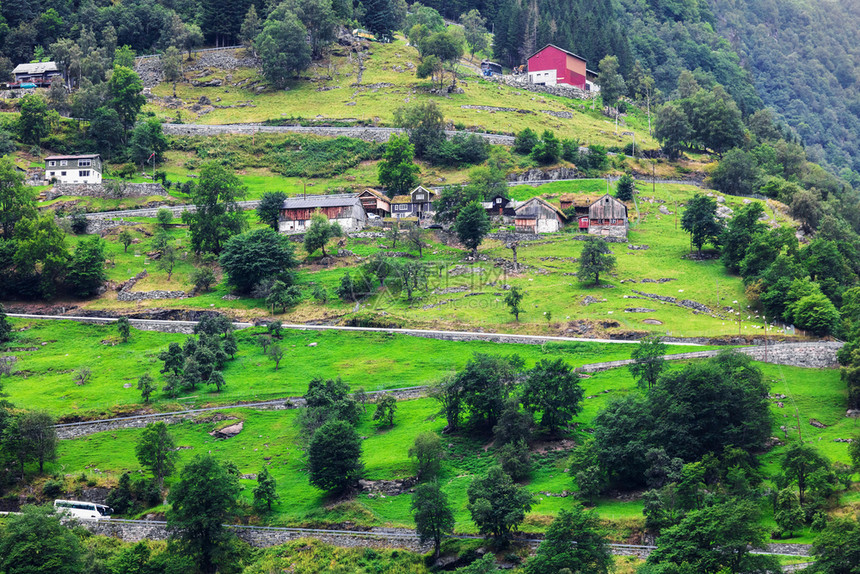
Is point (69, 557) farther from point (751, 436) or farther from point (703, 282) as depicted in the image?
point (703, 282)

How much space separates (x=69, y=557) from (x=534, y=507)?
1303 inches

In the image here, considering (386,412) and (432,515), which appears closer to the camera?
(432,515)

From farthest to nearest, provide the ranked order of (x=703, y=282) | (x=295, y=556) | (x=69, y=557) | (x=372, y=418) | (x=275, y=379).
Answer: (x=703, y=282) < (x=275, y=379) < (x=372, y=418) < (x=295, y=556) < (x=69, y=557)

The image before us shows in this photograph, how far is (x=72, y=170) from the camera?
136m

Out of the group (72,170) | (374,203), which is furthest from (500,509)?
(72,170)

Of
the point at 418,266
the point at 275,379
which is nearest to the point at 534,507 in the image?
the point at 275,379

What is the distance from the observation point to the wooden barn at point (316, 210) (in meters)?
128

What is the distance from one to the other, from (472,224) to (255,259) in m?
26.5

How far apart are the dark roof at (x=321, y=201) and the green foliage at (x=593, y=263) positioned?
33.4m

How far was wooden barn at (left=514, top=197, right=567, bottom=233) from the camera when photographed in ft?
420

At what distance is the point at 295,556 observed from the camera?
71.4 metres

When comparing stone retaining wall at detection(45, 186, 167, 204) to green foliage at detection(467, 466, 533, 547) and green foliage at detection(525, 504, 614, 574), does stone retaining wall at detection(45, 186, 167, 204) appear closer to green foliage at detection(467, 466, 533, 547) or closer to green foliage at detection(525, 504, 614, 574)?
green foliage at detection(467, 466, 533, 547)

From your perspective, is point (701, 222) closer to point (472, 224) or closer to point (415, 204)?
point (472, 224)

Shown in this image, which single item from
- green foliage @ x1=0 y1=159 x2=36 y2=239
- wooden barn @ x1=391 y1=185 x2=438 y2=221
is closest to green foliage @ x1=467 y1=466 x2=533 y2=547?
wooden barn @ x1=391 y1=185 x2=438 y2=221
